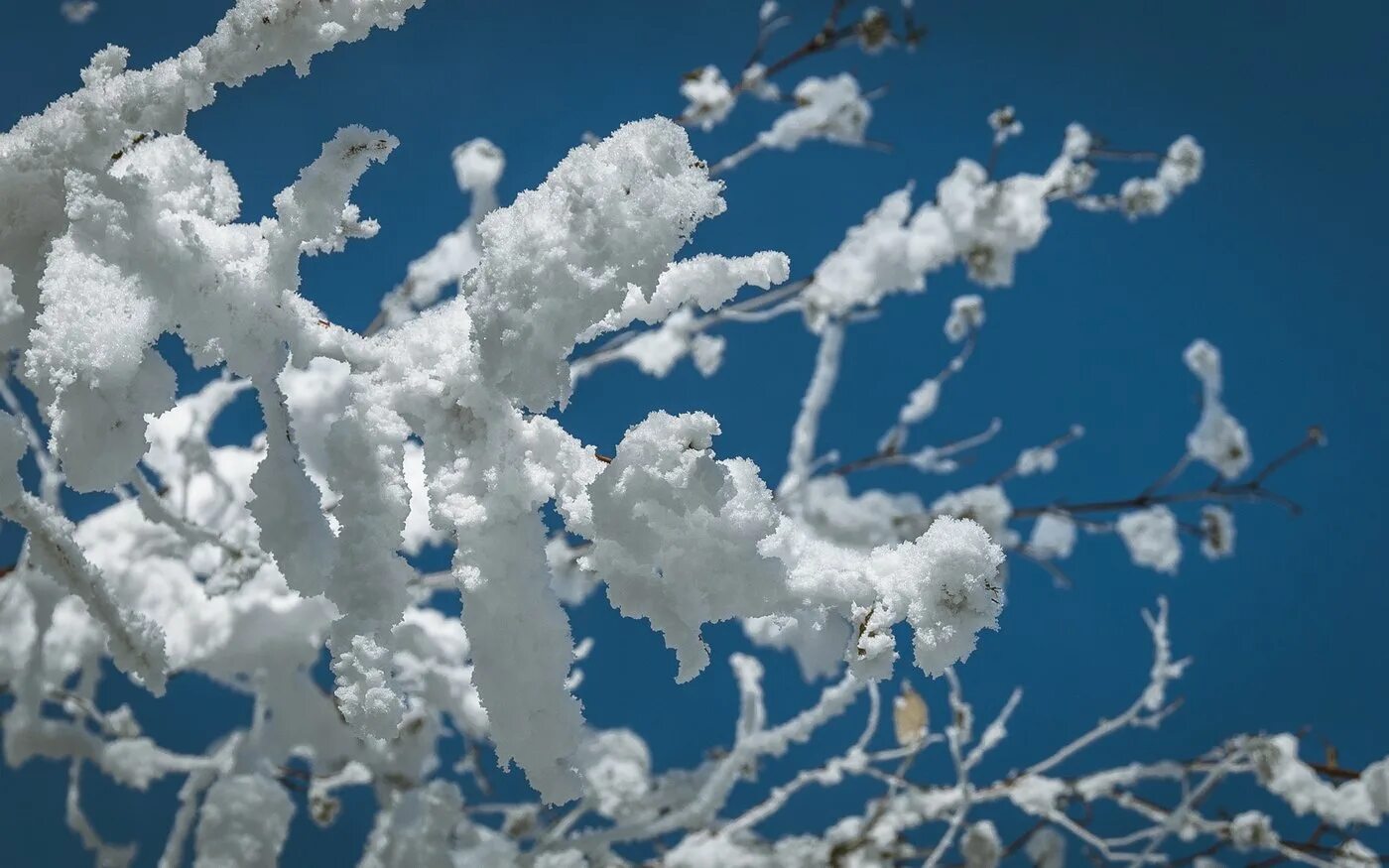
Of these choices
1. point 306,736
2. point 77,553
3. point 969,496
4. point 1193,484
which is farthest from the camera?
point 1193,484

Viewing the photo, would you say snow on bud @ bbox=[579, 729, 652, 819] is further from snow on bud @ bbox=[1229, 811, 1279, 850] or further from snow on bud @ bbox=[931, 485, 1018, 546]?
snow on bud @ bbox=[1229, 811, 1279, 850]

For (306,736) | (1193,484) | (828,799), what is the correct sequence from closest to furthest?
(306,736) < (1193,484) < (828,799)

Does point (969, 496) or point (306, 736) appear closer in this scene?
point (306, 736)

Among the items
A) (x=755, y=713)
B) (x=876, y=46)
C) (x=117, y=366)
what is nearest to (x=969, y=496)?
(x=755, y=713)

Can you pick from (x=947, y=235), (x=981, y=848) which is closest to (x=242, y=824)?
(x=981, y=848)

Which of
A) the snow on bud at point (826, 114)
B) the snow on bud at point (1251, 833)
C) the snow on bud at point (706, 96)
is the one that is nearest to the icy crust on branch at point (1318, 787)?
the snow on bud at point (1251, 833)

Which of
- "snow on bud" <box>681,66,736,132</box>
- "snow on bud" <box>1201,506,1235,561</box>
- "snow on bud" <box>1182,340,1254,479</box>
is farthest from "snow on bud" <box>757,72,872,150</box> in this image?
"snow on bud" <box>1201,506,1235,561</box>

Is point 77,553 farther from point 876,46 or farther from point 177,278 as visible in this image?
point 876,46
